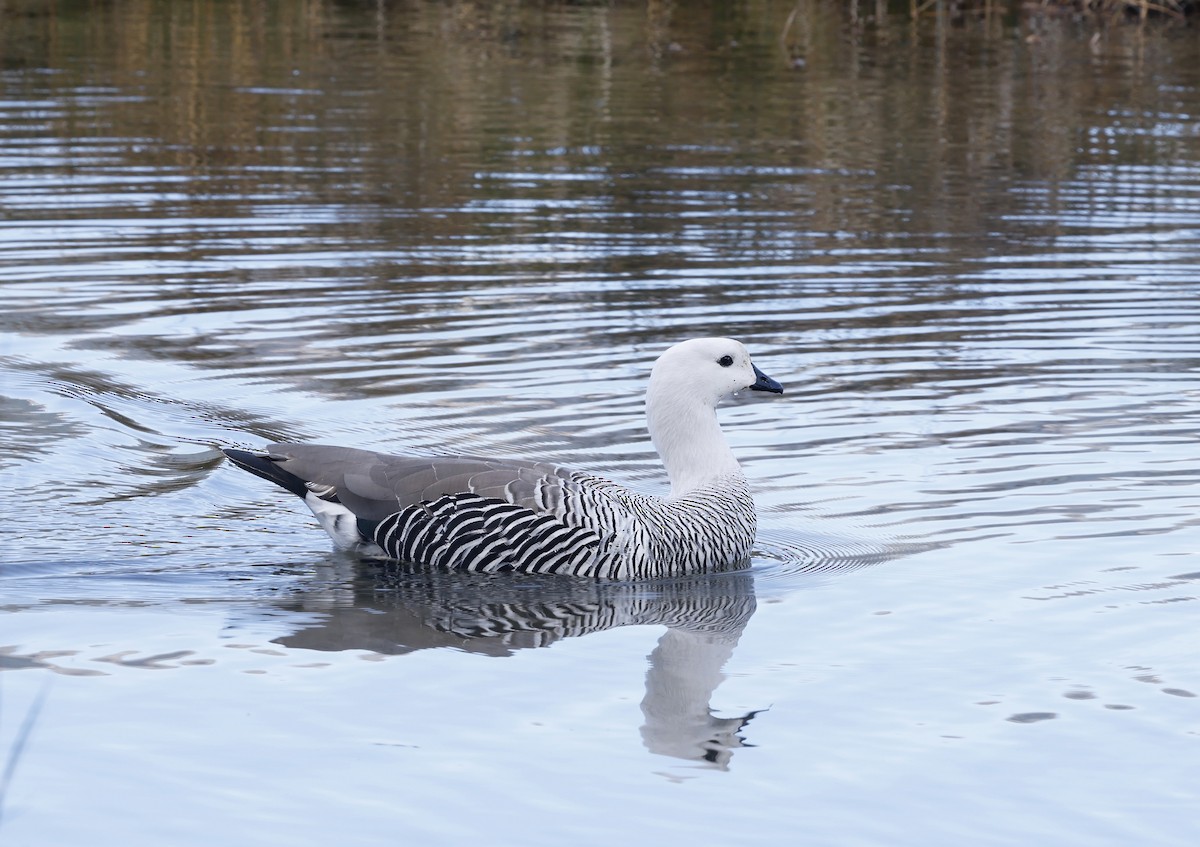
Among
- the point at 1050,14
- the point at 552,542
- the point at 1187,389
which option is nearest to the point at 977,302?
the point at 1187,389

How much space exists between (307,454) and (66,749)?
9.13ft

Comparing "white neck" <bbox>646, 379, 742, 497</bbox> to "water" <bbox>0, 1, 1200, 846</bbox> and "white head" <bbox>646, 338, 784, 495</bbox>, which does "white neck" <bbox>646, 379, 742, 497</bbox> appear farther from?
"water" <bbox>0, 1, 1200, 846</bbox>

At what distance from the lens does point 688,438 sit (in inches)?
356

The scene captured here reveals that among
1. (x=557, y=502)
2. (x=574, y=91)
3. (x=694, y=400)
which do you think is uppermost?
(x=574, y=91)

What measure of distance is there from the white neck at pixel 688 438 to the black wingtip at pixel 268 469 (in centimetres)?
172

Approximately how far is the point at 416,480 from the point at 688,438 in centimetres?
135

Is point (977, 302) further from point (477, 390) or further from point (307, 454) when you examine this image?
point (307, 454)

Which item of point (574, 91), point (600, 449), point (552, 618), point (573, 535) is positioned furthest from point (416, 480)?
point (574, 91)

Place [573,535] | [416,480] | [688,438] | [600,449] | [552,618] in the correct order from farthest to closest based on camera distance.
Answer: [600,449] < [688,438] < [416,480] < [573,535] < [552,618]

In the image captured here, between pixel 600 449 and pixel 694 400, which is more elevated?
pixel 694 400

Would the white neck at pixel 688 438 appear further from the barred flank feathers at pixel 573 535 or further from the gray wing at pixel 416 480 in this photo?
the gray wing at pixel 416 480

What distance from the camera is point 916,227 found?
56.6ft

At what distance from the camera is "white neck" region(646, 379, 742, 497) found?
29.4ft

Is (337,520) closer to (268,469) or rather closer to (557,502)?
(268,469)
